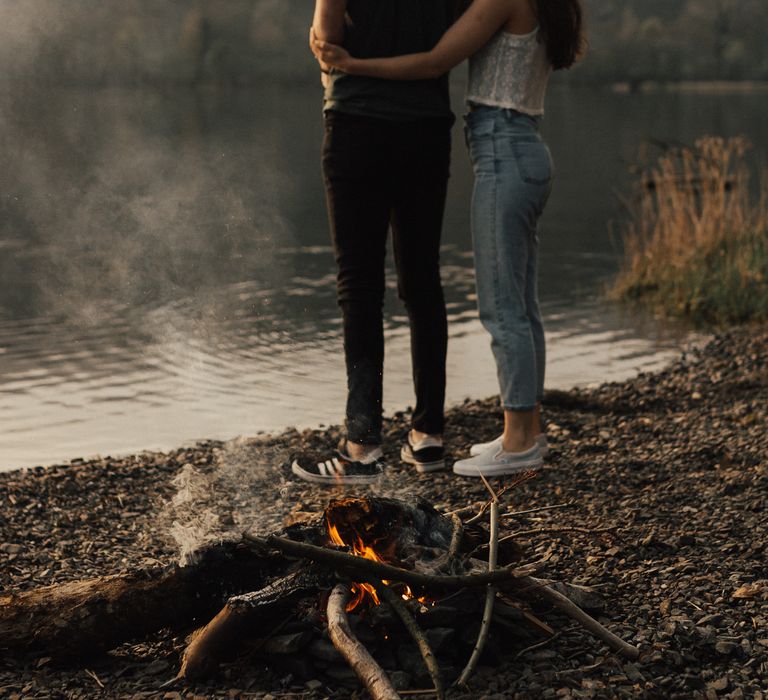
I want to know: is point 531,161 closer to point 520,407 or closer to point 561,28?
point 561,28

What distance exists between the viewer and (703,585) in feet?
12.1

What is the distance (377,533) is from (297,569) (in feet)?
0.89

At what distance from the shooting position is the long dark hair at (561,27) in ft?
14.8

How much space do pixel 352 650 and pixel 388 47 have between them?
2595 mm

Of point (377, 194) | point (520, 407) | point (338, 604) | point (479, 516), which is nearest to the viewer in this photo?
point (338, 604)

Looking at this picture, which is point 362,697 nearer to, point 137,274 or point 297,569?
point 297,569

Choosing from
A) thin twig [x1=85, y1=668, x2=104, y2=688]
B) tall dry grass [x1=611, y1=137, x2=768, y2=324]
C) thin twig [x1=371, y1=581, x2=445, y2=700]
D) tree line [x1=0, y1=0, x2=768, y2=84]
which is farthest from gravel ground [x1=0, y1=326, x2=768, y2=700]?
tree line [x1=0, y1=0, x2=768, y2=84]

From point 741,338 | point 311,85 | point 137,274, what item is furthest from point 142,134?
point 311,85

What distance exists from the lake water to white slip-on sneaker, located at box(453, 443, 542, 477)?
5.81 ft

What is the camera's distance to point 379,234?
480 centimetres

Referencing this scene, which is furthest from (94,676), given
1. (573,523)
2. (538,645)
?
(573,523)

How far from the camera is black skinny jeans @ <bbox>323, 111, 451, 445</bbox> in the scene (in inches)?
183

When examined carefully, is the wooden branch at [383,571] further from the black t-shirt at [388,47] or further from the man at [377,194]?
the black t-shirt at [388,47]

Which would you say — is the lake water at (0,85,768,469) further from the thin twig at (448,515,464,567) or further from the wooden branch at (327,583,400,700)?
the wooden branch at (327,583,400,700)
